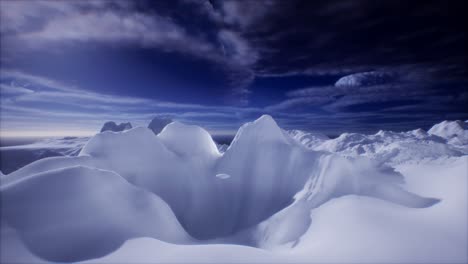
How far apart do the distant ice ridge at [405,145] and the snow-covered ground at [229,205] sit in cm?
1202

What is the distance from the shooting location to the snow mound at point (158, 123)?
7279 cm

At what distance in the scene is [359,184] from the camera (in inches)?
410

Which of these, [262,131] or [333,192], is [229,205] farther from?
[333,192]

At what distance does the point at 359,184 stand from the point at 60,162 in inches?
509

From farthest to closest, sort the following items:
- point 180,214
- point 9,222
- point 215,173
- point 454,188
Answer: point 215,173
point 180,214
point 454,188
point 9,222

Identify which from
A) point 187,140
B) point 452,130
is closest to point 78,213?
point 187,140

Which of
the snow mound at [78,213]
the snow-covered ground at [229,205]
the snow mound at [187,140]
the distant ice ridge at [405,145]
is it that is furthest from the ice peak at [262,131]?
the distant ice ridge at [405,145]

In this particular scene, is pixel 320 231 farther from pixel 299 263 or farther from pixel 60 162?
pixel 60 162

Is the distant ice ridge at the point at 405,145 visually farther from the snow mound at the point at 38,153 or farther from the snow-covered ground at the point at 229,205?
the snow mound at the point at 38,153

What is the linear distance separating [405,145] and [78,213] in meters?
41.7

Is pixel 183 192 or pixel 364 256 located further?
pixel 183 192

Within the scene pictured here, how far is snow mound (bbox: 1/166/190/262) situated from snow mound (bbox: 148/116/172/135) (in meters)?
66.6

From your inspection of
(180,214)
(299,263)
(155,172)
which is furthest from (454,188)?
(155,172)

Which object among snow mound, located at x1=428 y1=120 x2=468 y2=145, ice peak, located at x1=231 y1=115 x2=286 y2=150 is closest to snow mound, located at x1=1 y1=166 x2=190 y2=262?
ice peak, located at x1=231 y1=115 x2=286 y2=150
